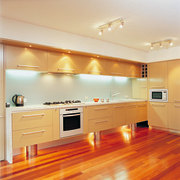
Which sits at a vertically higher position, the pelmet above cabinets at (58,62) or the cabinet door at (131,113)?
the pelmet above cabinets at (58,62)

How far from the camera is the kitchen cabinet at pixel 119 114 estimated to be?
14.2 feet

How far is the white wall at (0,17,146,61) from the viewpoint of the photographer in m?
2.75

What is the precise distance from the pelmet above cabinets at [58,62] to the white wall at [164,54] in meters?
0.94

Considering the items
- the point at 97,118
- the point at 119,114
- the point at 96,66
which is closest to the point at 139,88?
the point at 119,114

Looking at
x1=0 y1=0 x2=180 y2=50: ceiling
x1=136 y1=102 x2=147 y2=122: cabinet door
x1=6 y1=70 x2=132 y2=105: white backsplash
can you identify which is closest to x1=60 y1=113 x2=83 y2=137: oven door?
x1=6 y1=70 x2=132 y2=105: white backsplash

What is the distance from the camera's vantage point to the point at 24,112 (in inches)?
114

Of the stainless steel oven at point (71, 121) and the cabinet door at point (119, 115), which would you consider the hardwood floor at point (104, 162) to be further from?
the cabinet door at point (119, 115)

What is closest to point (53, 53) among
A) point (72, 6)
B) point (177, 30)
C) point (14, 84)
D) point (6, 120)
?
point (14, 84)

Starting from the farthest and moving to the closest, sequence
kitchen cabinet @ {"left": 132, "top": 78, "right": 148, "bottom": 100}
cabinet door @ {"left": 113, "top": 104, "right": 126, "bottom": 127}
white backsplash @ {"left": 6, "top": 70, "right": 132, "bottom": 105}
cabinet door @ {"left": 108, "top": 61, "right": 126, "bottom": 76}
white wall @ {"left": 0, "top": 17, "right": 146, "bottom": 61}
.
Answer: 1. kitchen cabinet @ {"left": 132, "top": 78, "right": 148, "bottom": 100}
2. cabinet door @ {"left": 108, "top": 61, "right": 126, "bottom": 76}
3. cabinet door @ {"left": 113, "top": 104, "right": 126, "bottom": 127}
4. white backsplash @ {"left": 6, "top": 70, "right": 132, "bottom": 105}
5. white wall @ {"left": 0, "top": 17, "right": 146, "bottom": 61}

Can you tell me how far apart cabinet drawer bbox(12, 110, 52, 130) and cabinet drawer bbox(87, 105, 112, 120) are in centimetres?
99

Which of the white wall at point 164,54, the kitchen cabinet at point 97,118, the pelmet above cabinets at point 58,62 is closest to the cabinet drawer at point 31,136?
the kitchen cabinet at point 97,118

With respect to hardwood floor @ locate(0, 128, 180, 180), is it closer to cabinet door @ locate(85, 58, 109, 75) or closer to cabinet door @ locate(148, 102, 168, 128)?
cabinet door @ locate(148, 102, 168, 128)

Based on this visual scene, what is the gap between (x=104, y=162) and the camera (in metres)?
2.80

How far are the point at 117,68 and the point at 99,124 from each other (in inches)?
67.5
